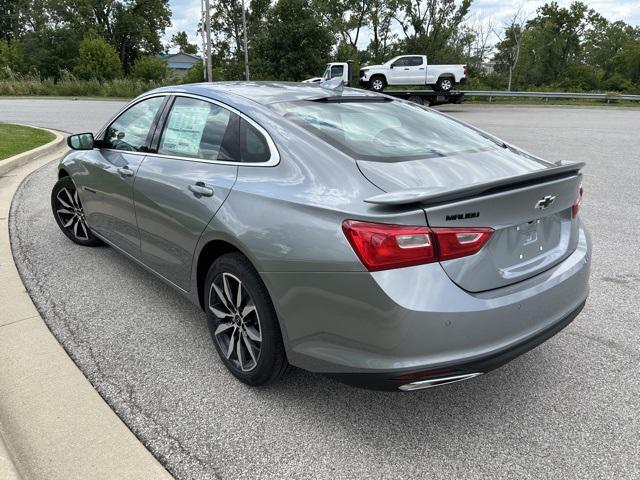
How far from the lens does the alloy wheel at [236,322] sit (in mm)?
2670

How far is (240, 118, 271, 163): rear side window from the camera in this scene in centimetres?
268

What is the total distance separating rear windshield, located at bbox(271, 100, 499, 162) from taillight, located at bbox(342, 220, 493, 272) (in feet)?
1.72

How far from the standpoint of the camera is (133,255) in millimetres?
3797

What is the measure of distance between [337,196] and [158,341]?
5.87ft

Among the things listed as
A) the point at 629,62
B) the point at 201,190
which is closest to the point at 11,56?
the point at 629,62

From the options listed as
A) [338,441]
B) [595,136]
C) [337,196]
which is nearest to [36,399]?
[338,441]

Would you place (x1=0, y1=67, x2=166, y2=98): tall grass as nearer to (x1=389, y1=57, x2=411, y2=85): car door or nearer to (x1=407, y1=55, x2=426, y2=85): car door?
(x1=389, y1=57, x2=411, y2=85): car door

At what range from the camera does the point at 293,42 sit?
36188mm

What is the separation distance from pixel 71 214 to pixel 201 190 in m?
2.82

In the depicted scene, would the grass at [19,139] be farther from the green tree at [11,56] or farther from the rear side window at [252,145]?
the green tree at [11,56]

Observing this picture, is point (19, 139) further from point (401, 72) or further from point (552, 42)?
point (552, 42)

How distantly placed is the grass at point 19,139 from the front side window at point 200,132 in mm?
7372

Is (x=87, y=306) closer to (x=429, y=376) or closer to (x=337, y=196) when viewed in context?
(x=337, y=196)

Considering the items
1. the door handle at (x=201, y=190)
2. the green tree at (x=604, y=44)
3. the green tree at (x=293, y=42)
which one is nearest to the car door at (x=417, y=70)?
the green tree at (x=293, y=42)
